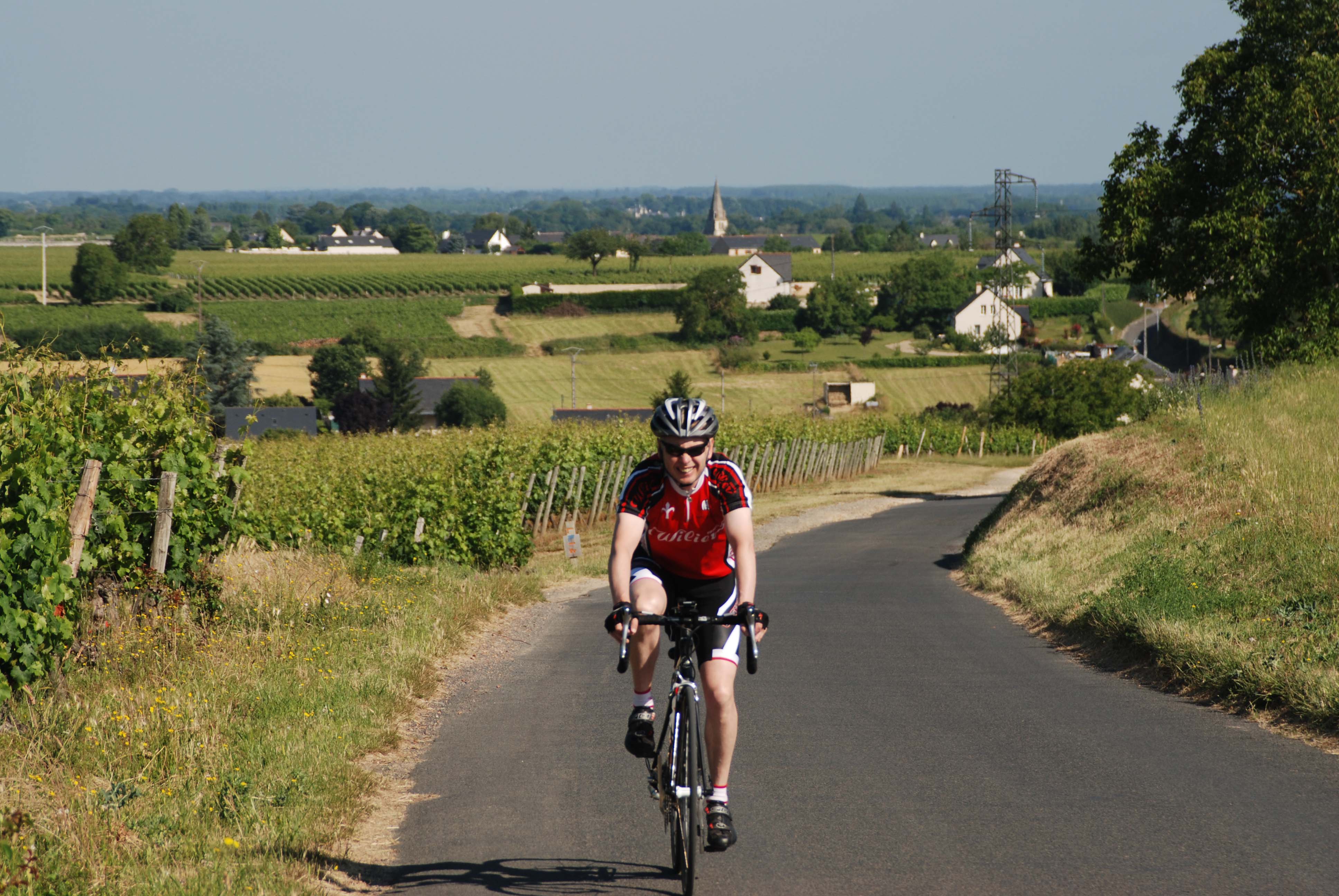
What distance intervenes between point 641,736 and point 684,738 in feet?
0.93

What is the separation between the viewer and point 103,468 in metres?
10.9

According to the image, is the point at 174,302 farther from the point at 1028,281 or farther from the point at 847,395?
the point at 1028,281

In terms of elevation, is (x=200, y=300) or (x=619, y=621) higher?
(x=619, y=621)

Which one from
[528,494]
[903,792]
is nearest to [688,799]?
[903,792]

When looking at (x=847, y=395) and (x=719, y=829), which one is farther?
(x=847, y=395)

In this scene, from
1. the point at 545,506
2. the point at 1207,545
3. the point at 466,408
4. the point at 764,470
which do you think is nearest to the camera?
the point at 1207,545

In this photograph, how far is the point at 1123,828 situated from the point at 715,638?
2.38m

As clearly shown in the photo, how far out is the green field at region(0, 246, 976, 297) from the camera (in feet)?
442

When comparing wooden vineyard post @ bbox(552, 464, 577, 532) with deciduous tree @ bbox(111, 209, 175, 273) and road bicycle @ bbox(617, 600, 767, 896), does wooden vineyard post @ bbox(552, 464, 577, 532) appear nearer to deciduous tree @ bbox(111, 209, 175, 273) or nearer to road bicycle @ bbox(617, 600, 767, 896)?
road bicycle @ bbox(617, 600, 767, 896)

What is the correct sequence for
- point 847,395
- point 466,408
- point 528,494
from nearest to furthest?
point 528,494
point 466,408
point 847,395

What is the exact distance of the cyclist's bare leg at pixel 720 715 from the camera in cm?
575

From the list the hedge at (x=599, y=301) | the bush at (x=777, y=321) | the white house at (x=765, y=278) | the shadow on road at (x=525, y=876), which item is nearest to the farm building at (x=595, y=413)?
the bush at (x=777, y=321)

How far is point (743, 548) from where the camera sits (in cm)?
580

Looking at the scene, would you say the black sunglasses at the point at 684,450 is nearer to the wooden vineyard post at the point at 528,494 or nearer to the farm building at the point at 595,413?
the wooden vineyard post at the point at 528,494
